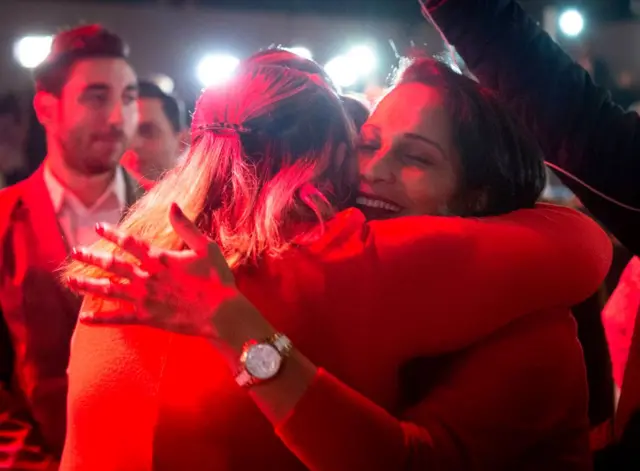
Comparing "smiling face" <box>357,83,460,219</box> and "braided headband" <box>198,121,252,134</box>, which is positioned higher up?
"braided headband" <box>198,121,252,134</box>

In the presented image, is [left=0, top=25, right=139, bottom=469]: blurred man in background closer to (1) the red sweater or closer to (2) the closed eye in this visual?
(1) the red sweater

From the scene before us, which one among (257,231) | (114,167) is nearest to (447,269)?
(257,231)

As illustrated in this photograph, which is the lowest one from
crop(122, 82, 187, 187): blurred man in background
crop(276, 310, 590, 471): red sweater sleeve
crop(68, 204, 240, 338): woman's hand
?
crop(276, 310, 590, 471): red sweater sleeve

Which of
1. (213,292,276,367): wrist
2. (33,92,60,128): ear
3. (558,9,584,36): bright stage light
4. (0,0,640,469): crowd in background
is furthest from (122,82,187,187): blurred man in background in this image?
(558,9,584,36): bright stage light

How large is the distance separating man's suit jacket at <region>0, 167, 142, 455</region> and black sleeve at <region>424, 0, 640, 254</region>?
27.9 inches

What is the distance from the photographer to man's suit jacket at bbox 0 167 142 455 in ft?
3.41

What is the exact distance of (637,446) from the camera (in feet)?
3.31

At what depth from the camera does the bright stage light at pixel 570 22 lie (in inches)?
55.5

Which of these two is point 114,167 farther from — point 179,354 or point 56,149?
point 179,354

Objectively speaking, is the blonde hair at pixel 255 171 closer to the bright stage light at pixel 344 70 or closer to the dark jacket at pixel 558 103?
the dark jacket at pixel 558 103

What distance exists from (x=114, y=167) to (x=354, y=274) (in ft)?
1.74

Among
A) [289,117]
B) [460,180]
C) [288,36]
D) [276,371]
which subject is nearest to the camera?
[276,371]

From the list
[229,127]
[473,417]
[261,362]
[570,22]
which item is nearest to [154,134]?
[229,127]

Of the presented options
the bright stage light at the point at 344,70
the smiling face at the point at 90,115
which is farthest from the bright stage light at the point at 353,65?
the smiling face at the point at 90,115
